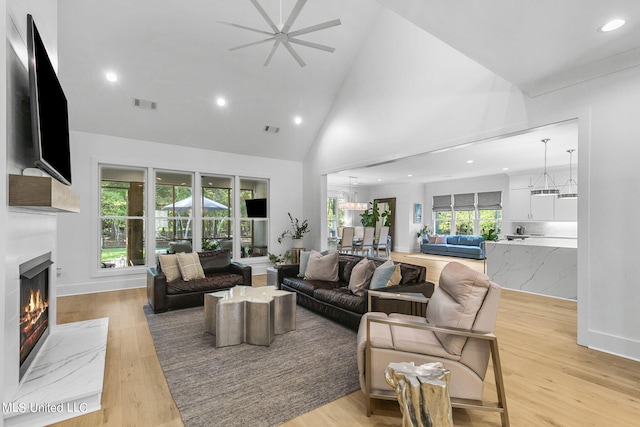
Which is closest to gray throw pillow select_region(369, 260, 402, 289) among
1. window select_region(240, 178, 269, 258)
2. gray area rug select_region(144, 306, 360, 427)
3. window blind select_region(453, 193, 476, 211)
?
gray area rug select_region(144, 306, 360, 427)

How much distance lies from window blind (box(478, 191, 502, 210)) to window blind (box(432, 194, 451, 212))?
1.12m

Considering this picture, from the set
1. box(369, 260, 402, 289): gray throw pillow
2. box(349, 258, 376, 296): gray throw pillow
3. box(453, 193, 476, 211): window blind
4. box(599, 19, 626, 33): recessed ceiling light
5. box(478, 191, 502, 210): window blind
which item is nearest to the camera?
box(599, 19, 626, 33): recessed ceiling light

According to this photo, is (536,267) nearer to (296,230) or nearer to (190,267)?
(296,230)

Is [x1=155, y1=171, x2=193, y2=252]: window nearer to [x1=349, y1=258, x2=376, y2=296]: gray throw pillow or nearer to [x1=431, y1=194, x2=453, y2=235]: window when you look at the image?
[x1=349, y1=258, x2=376, y2=296]: gray throw pillow

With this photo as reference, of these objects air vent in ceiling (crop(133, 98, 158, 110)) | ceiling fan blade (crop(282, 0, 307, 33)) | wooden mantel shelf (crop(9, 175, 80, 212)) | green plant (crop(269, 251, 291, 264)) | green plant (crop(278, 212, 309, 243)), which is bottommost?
green plant (crop(269, 251, 291, 264))

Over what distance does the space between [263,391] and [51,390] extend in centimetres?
138

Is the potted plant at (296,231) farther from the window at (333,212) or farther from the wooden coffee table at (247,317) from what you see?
the window at (333,212)

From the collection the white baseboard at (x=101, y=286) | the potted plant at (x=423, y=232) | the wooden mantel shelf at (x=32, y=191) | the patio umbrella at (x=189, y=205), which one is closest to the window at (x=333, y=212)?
the potted plant at (x=423, y=232)

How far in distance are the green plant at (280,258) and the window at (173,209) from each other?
1.83 meters

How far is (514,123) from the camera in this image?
3588 millimetres

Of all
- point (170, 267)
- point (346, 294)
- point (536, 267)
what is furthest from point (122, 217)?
point (536, 267)

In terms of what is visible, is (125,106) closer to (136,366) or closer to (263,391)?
(136,366)

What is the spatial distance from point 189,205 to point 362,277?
4.35m
